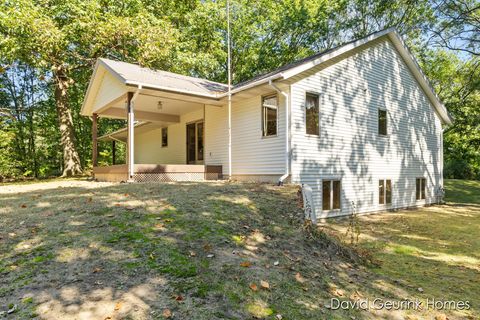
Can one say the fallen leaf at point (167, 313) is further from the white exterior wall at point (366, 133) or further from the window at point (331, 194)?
the window at point (331, 194)

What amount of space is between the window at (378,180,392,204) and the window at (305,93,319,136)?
4.42 m

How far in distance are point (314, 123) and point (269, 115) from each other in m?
1.59

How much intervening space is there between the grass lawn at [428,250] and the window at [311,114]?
3.24m

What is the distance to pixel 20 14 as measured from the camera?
14.5m

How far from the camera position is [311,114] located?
1077cm

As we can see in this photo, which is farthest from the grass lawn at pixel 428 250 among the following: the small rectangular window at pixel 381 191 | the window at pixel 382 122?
the window at pixel 382 122

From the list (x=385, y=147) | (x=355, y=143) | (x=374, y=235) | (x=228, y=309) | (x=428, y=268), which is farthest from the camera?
(x=385, y=147)

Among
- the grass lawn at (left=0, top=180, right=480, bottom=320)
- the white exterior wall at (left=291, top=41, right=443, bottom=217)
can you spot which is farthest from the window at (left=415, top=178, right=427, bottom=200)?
the grass lawn at (left=0, top=180, right=480, bottom=320)

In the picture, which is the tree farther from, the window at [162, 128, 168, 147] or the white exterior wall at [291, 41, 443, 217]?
the white exterior wall at [291, 41, 443, 217]

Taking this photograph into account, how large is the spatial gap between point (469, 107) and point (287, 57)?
1398 cm

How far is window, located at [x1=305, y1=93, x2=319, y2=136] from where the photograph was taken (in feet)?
35.0

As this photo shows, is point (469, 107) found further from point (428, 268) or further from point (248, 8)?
point (428, 268)

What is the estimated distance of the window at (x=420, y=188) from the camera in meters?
15.3

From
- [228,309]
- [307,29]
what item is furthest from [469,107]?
[228,309]
